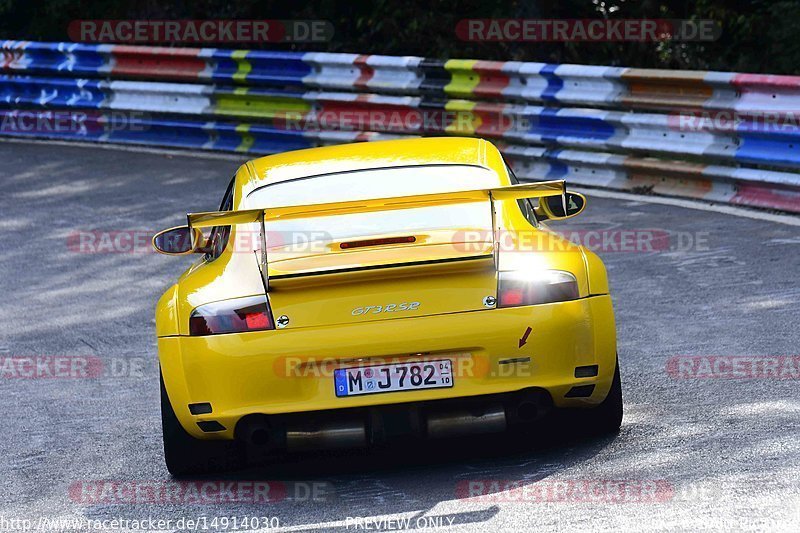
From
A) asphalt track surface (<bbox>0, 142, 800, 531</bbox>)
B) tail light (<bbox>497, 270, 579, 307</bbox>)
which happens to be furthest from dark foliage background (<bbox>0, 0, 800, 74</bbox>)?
tail light (<bbox>497, 270, 579, 307</bbox>)

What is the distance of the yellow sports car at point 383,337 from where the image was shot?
5770 mm

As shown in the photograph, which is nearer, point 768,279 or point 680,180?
point 768,279

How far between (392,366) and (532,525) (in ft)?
2.92

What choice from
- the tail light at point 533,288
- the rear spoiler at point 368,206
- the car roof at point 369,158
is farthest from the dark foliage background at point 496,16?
the tail light at point 533,288

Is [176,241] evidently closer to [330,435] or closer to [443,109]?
[330,435]

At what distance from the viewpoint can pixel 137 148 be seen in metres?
17.0

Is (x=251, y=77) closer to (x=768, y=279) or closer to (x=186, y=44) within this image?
(x=186, y=44)

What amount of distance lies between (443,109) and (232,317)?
8614 mm

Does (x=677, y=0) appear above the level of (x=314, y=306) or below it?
above

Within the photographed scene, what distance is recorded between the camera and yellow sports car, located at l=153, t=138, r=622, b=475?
577 cm

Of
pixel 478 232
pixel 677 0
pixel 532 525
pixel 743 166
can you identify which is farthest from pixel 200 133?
pixel 532 525

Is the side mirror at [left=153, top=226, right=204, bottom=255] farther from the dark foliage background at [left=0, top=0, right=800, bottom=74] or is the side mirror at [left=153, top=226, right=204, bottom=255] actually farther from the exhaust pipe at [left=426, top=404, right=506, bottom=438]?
the dark foliage background at [left=0, top=0, right=800, bottom=74]

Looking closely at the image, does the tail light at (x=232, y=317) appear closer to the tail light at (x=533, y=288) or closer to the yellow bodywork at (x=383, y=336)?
the yellow bodywork at (x=383, y=336)

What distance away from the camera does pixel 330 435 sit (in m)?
5.85
